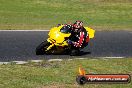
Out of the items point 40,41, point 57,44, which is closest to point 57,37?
point 57,44

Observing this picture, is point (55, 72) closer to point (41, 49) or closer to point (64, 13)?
point (41, 49)

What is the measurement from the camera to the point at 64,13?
108 feet

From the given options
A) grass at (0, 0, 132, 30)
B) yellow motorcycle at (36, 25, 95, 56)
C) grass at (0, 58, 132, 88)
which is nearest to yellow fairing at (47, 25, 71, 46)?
yellow motorcycle at (36, 25, 95, 56)

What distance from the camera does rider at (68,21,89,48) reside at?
18.2 metres

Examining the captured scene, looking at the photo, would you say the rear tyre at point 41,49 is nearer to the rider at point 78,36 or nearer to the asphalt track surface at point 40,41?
the asphalt track surface at point 40,41

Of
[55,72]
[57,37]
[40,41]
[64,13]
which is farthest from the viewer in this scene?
[64,13]

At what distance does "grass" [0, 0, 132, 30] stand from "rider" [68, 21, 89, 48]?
7.65m

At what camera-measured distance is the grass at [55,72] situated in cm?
1248

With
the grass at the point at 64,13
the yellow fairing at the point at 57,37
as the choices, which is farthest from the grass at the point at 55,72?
the grass at the point at 64,13

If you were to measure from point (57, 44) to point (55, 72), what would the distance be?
13.0 feet

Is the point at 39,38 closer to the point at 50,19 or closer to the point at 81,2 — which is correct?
the point at 50,19

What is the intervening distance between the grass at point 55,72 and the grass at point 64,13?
1005cm

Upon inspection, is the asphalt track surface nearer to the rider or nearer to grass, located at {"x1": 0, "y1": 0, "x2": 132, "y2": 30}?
the rider

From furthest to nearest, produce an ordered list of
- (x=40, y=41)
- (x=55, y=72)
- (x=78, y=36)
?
(x=40, y=41) < (x=78, y=36) < (x=55, y=72)
